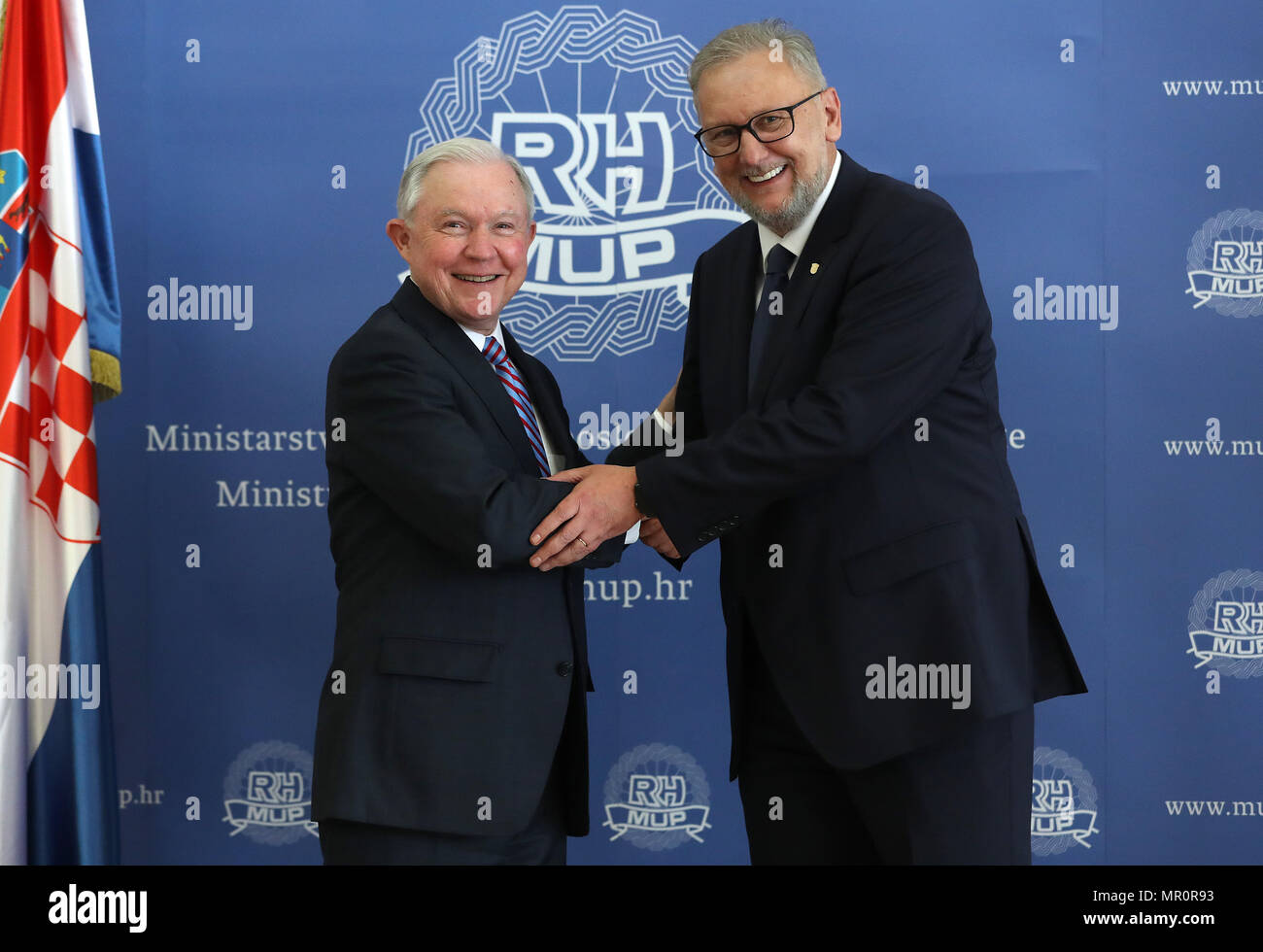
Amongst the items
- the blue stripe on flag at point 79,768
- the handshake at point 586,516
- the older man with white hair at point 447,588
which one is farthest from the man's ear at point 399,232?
the blue stripe on flag at point 79,768

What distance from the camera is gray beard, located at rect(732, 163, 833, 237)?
212 centimetres

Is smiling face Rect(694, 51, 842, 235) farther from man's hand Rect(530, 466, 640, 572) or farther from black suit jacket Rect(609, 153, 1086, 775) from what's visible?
man's hand Rect(530, 466, 640, 572)

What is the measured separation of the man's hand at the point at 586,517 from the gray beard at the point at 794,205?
59 centimetres

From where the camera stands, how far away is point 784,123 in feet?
6.82

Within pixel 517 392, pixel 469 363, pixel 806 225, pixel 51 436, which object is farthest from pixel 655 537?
pixel 51 436

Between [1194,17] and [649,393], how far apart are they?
1.97 metres

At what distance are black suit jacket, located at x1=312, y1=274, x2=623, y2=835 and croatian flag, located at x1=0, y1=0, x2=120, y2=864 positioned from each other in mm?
1125

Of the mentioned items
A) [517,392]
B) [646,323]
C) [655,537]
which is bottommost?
[655,537]

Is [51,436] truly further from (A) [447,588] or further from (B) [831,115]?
(B) [831,115]

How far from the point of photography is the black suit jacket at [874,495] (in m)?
1.93

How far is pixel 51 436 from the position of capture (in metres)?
2.77

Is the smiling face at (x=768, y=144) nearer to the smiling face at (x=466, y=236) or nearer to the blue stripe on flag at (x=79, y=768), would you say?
the smiling face at (x=466, y=236)

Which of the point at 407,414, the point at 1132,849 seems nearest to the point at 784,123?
the point at 407,414

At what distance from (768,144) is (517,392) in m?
0.71
